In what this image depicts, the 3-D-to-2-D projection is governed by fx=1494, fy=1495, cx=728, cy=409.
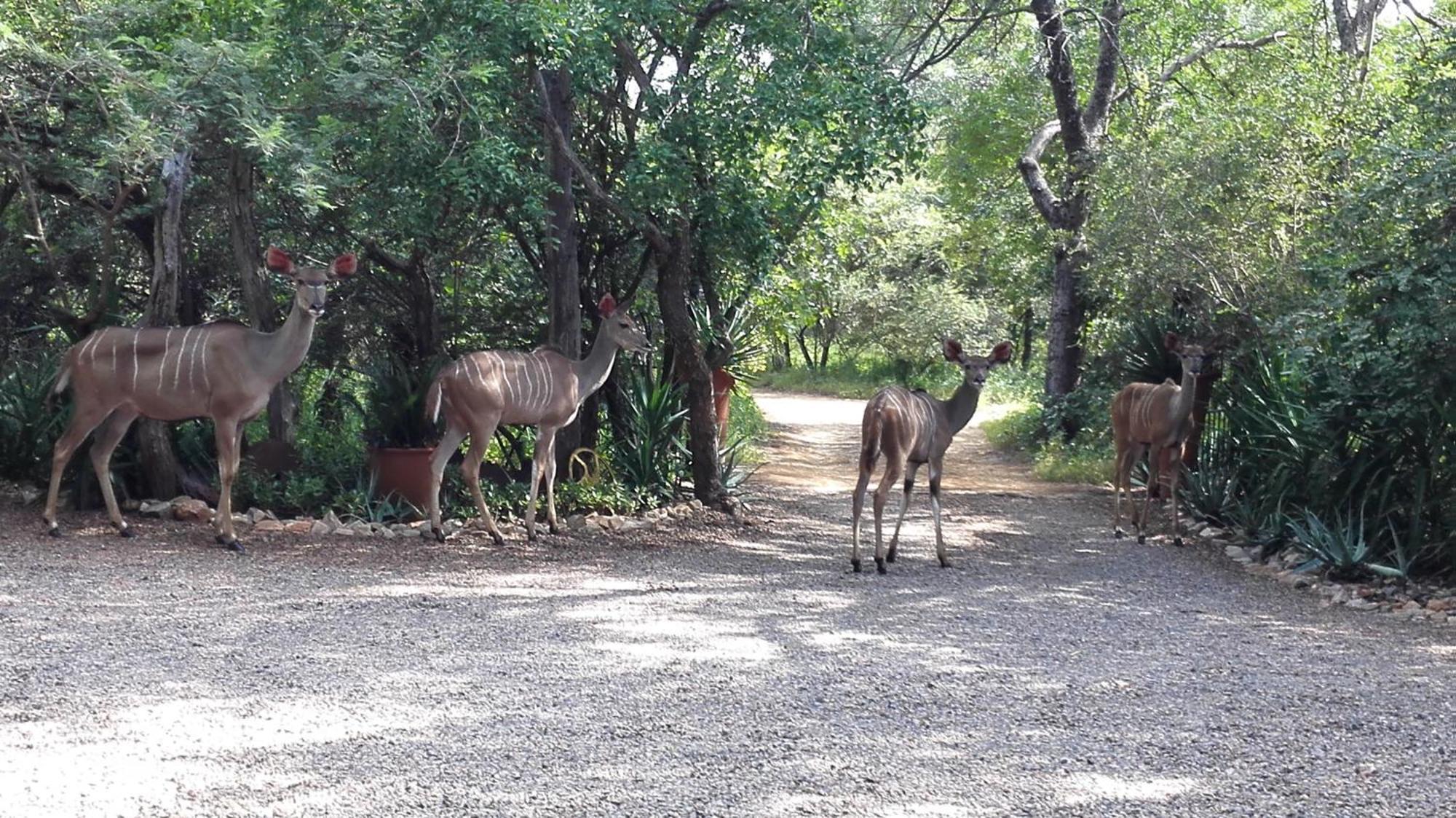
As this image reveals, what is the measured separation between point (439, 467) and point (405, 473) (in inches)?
29.6

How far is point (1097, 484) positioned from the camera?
15766 millimetres

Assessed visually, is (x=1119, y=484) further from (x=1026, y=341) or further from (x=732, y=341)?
(x=1026, y=341)

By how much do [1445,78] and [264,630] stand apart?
7759mm

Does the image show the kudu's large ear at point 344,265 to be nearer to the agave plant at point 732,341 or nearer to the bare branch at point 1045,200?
the agave plant at point 732,341

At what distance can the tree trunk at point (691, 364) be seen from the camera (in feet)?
38.7

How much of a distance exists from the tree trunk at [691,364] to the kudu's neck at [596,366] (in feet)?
1.89

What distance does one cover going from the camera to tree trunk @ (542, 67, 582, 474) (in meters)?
11.7

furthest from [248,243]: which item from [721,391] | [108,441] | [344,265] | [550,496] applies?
[721,391]

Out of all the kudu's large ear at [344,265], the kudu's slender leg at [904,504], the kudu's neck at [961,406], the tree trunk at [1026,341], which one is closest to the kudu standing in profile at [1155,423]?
the kudu's neck at [961,406]

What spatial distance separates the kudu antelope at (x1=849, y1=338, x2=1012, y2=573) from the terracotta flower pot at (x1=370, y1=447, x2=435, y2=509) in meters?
3.33

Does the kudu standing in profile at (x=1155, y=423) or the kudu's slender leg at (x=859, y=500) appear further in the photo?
the kudu standing in profile at (x=1155, y=423)

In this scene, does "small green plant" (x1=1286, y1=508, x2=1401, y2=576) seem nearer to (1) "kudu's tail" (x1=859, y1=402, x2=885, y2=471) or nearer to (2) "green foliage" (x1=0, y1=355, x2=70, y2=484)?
(1) "kudu's tail" (x1=859, y1=402, x2=885, y2=471)

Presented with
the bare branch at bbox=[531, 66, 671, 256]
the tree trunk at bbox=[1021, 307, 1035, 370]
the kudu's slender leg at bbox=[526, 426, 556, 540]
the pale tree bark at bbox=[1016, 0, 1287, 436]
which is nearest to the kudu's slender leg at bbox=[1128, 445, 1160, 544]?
the pale tree bark at bbox=[1016, 0, 1287, 436]

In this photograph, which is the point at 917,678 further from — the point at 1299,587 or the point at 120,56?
the point at 120,56
